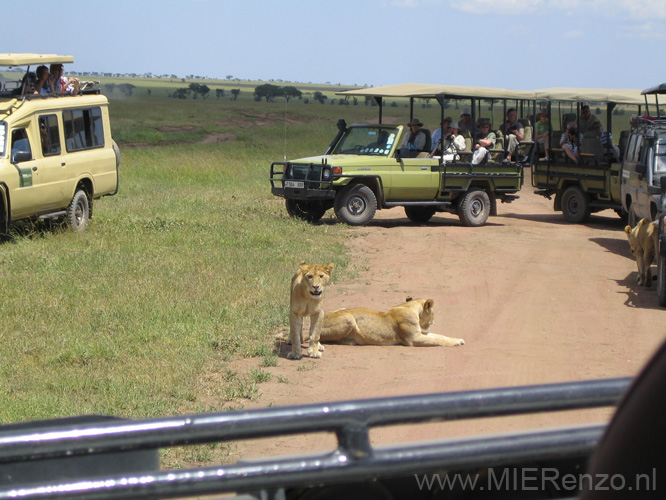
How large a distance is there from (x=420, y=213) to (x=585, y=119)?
378 centimetres

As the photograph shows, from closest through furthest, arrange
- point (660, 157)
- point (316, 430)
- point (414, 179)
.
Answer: point (316, 430)
point (660, 157)
point (414, 179)

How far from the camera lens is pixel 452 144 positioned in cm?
1541

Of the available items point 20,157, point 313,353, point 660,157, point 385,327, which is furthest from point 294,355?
point 660,157

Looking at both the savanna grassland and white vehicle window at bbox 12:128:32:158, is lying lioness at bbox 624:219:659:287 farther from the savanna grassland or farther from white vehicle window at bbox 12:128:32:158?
white vehicle window at bbox 12:128:32:158

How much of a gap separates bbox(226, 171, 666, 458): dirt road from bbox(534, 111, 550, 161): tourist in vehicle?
249cm

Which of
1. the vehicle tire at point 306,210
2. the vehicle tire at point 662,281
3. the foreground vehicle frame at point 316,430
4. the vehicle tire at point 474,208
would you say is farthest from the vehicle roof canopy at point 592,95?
the foreground vehicle frame at point 316,430

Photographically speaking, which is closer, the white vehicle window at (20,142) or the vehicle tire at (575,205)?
the white vehicle window at (20,142)

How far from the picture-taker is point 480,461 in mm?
1707

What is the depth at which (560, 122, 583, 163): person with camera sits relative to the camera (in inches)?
655

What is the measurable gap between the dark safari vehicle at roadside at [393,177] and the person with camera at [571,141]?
1099 millimetres

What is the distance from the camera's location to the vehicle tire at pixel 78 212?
1295 centimetres

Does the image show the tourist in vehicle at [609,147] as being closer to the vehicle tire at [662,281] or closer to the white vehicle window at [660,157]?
the white vehicle window at [660,157]

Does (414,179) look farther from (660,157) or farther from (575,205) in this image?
(660,157)

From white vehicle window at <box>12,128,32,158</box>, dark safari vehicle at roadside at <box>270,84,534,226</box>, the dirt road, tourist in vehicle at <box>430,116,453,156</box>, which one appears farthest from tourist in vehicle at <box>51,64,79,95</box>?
tourist in vehicle at <box>430,116,453,156</box>
